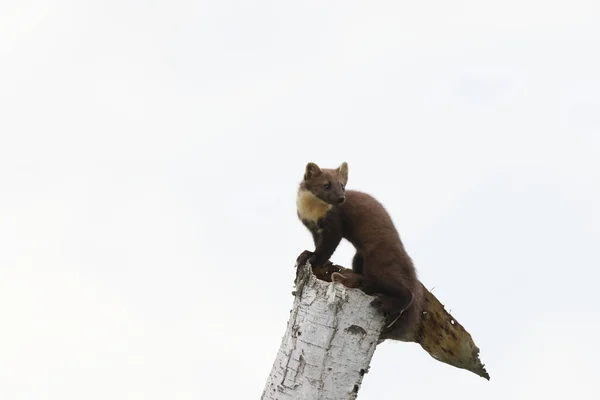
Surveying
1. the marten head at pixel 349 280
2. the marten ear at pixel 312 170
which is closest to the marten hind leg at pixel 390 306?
the marten head at pixel 349 280

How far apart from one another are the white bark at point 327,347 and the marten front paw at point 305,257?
112 cm

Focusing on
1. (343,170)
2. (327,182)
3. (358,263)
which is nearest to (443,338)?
(358,263)

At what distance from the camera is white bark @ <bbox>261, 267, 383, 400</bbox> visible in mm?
7215

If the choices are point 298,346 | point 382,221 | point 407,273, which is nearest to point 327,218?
point 382,221

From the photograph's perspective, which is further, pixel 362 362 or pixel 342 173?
pixel 342 173

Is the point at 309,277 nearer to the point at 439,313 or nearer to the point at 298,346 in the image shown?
the point at 298,346

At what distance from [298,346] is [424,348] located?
1743mm

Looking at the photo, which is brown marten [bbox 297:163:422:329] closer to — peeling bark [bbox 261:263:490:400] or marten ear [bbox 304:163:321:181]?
marten ear [bbox 304:163:321:181]

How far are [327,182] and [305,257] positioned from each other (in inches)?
33.1

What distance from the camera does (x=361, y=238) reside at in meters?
8.53

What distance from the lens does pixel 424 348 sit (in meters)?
8.47

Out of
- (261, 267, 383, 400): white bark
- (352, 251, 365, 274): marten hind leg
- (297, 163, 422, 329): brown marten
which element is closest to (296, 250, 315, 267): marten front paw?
(297, 163, 422, 329): brown marten

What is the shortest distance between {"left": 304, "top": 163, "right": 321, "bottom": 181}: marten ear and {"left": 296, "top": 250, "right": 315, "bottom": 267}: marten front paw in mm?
870

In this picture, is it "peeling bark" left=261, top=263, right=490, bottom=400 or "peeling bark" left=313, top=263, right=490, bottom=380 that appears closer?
"peeling bark" left=261, top=263, right=490, bottom=400
